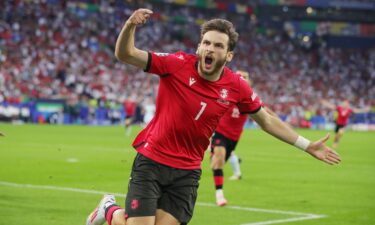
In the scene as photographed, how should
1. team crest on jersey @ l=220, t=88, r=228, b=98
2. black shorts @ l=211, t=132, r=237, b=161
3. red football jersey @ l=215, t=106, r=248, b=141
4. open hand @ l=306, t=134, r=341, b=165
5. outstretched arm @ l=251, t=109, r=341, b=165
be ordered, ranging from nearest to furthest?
team crest on jersey @ l=220, t=88, r=228, b=98 < open hand @ l=306, t=134, r=341, b=165 < outstretched arm @ l=251, t=109, r=341, b=165 < black shorts @ l=211, t=132, r=237, b=161 < red football jersey @ l=215, t=106, r=248, b=141

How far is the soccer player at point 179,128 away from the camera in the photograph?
6.87 metres

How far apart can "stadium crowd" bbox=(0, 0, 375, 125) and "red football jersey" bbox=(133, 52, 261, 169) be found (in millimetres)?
38143

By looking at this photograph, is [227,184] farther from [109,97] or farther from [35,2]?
[35,2]

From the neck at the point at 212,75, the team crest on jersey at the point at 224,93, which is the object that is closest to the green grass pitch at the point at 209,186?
the team crest on jersey at the point at 224,93

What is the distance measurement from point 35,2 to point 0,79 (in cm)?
1072

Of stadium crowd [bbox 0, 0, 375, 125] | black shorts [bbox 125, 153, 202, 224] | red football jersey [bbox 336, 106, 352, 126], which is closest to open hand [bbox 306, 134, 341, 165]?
black shorts [bbox 125, 153, 202, 224]

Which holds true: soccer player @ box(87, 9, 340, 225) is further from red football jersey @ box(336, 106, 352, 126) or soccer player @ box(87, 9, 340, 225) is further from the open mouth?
red football jersey @ box(336, 106, 352, 126)

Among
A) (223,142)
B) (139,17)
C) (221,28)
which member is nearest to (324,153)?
(221,28)

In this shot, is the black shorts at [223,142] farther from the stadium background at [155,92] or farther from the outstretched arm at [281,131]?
the outstretched arm at [281,131]

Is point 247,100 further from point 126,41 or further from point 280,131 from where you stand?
point 126,41

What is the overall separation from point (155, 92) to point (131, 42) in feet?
155

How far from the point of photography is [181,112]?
6.99 metres

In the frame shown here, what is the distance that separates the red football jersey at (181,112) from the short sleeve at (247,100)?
31 cm

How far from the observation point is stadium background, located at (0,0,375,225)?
47.4 feet
